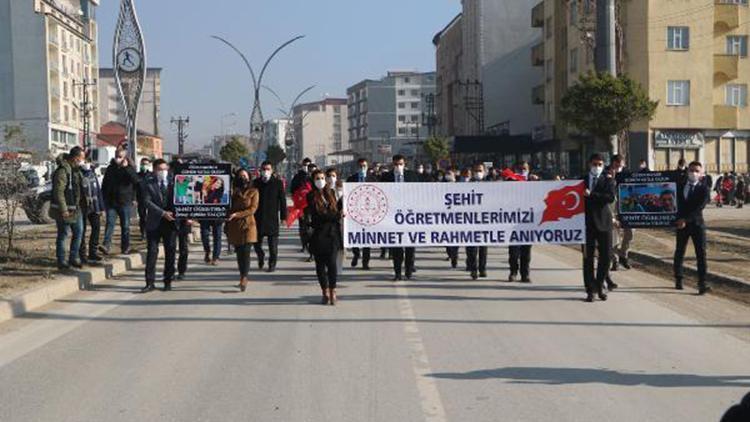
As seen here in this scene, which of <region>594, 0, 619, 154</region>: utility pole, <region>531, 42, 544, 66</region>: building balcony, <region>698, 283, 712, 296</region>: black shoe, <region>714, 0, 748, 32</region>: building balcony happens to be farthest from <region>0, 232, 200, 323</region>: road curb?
<region>531, 42, 544, 66</region>: building balcony

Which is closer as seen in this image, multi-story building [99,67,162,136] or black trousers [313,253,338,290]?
black trousers [313,253,338,290]

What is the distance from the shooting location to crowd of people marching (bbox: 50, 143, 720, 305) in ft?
42.2

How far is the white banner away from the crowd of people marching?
→ 44cm

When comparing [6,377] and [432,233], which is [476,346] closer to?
[6,377]

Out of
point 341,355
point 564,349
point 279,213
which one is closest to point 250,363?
point 341,355

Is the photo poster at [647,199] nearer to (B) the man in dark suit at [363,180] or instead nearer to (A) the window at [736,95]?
(B) the man in dark suit at [363,180]

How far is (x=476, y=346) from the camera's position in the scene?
9.47 meters

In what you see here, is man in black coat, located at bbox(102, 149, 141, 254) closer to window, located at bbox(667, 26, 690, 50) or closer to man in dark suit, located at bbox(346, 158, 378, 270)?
man in dark suit, located at bbox(346, 158, 378, 270)

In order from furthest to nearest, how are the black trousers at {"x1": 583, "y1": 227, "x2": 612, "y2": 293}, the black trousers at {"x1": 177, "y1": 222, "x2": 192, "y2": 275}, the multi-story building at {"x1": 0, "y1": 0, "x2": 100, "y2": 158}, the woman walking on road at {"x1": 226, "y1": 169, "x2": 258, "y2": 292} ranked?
the multi-story building at {"x1": 0, "y1": 0, "x2": 100, "y2": 158} → the black trousers at {"x1": 177, "y1": 222, "x2": 192, "y2": 275} → the woman walking on road at {"x1": 226, "y1": 169, "x2": 258, "y2": 292} → the black trousers at {"x1": 583, "y1": 227, "x2": 612, "y2": 293}

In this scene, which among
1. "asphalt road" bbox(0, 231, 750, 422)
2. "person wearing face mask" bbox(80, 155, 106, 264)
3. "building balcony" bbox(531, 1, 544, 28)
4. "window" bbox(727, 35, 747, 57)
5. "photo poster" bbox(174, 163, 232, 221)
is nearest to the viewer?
"asphalt road" bbox(0, 231, 750, 422)

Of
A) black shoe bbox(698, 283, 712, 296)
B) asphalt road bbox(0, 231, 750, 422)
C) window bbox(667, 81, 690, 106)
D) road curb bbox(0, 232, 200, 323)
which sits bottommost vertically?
asphalt road bbox(0, 231, 750, 422)

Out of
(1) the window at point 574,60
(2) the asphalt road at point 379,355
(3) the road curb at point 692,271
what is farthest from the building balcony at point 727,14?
(2) the asphalt road at point 379,355

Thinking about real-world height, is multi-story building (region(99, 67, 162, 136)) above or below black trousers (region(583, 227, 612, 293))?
above

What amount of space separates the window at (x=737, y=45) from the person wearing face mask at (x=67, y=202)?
4287 centimetres
